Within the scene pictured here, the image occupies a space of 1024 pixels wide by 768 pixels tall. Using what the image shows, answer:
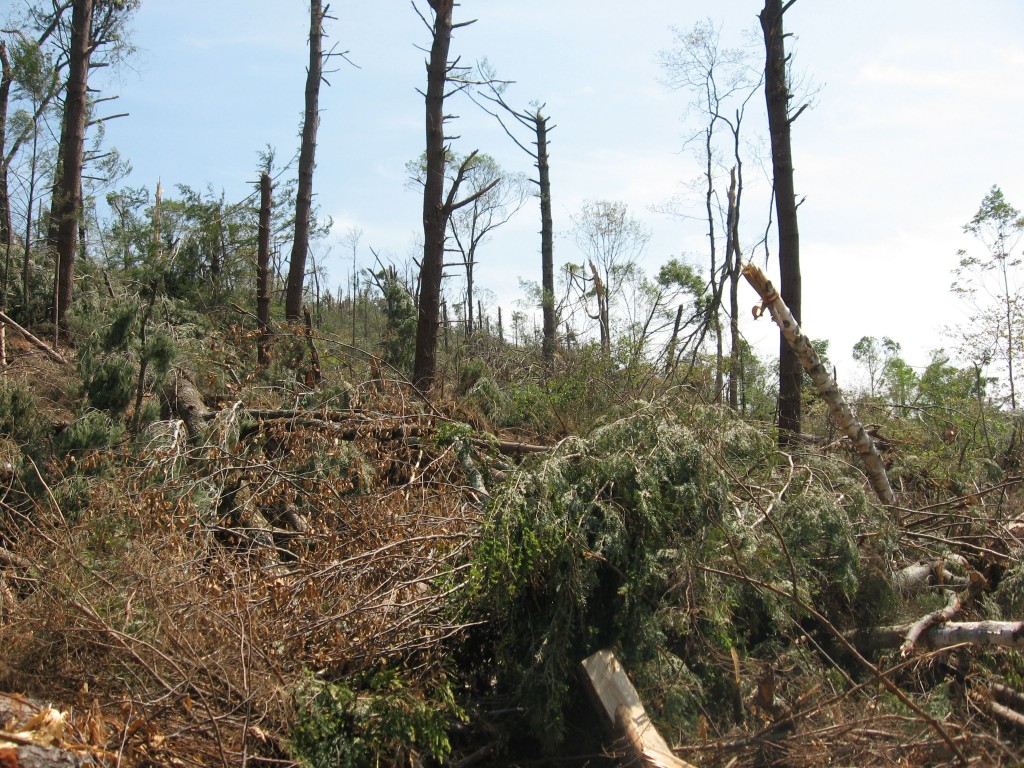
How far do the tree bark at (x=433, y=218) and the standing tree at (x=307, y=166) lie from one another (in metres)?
3.29

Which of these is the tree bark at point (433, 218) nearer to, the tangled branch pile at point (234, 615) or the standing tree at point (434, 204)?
the standing tree at point (434, 204)

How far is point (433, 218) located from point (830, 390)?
5.15 m

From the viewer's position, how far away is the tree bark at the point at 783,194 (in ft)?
27.2

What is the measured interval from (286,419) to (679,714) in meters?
3.78

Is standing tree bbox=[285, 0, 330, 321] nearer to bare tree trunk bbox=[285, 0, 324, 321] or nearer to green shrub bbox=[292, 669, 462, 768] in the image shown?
bare tree trunk bbox=[285, 0, 324, 321]

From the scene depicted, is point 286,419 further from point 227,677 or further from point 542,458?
point 227,677

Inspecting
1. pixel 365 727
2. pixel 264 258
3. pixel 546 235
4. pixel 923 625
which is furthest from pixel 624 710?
pixel 546 235

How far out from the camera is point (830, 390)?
20.2 feet

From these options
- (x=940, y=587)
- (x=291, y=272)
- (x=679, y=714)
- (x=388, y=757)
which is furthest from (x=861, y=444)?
(x=291, y=272)

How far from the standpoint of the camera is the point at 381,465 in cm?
568

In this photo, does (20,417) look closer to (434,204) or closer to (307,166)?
(434,204)

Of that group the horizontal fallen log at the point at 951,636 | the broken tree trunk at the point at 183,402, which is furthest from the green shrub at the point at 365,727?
the broken tree trunk at the point at 183,402

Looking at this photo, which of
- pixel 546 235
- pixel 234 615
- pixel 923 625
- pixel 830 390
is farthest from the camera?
pixel 546 235

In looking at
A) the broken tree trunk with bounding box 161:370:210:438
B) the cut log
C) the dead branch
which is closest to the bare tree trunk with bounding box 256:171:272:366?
the broken tree trunk with bounding box 161:370:210:438
